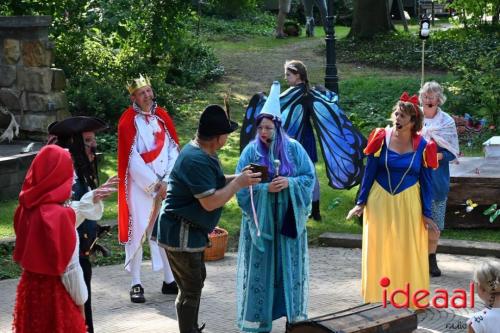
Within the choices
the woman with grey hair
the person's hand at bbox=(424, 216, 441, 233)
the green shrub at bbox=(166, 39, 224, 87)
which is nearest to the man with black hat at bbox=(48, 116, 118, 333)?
the person's hand at bbox=(424, 216, 441, 233)

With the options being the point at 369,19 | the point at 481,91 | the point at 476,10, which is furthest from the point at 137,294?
the point at 476,10

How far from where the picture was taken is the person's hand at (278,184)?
280 inches

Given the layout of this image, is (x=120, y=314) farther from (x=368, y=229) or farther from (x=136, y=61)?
(x=136, y=61)

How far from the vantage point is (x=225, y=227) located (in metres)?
11.3

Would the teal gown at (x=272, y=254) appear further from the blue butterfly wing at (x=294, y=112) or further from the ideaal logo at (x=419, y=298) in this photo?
the blue butterfly wing at (x=294, y=112)

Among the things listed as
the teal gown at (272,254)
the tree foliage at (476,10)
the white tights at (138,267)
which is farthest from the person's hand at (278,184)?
the tree foliage at (476,10)

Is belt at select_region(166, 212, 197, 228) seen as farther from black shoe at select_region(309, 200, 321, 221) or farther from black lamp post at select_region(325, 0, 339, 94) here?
black lamp post at select_region(325, 0, 339, 94)

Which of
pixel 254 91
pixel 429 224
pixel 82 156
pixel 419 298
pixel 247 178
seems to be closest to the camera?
pixel 247 178

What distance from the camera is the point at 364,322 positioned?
666cm

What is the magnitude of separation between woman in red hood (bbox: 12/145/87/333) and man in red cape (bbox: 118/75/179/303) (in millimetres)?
2832

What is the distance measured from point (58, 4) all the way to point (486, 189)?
8.49 m

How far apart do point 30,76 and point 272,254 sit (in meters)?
7.13

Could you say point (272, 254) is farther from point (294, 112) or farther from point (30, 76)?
point (30, 76)

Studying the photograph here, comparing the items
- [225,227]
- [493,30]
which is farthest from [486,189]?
[493,30]
